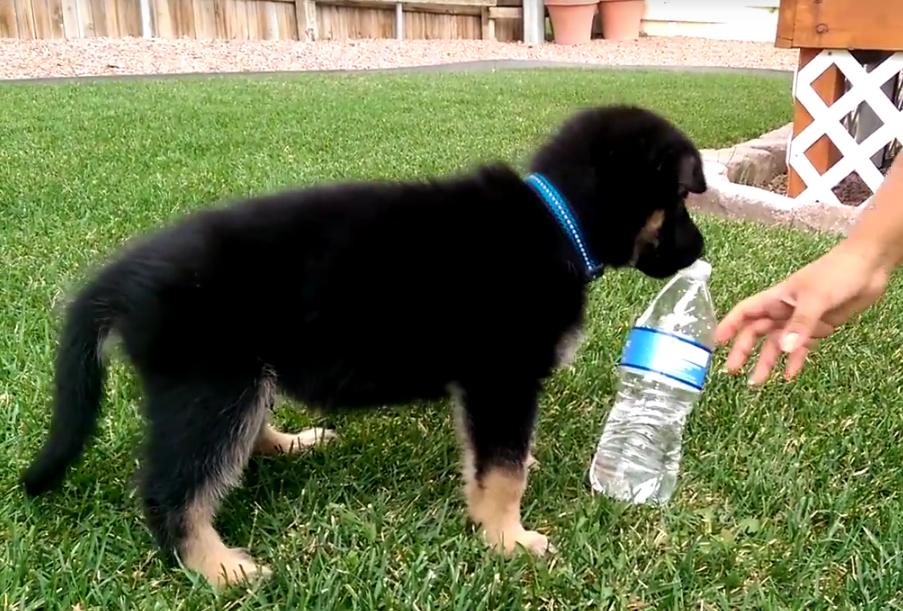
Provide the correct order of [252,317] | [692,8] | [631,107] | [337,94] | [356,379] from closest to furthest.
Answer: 1. [252,317]
2. [356,379]
3. [631,107]
4. [337,94]
5. [692,8]

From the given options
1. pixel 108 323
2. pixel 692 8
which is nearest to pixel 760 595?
pixel 108 323

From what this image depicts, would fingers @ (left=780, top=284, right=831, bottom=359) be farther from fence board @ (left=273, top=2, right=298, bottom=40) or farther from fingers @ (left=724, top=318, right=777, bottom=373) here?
fence board @ (left=273, top=2, right=298, bottom=40)

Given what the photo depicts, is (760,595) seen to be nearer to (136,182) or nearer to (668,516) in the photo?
(668,516)

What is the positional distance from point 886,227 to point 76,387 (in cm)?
195

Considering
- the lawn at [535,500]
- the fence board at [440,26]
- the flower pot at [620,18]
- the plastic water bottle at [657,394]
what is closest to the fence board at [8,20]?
the fence board at [440,26]

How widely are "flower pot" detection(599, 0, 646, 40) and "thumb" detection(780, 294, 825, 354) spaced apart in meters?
21.1

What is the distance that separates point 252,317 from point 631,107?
53.1 inches

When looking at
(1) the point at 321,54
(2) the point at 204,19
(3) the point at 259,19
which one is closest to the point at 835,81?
(1) the point at 321,54

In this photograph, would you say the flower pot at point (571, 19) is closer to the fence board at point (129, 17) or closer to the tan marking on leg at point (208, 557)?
the fence board at point (129, 17)

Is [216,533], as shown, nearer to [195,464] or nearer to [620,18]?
[195,464]

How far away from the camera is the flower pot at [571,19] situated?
21250 mm

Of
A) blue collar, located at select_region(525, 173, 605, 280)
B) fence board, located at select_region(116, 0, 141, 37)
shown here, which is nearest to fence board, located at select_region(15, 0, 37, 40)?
fence board, located at select_region(116, 0, 141, 37)

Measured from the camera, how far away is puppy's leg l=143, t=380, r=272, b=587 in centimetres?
221

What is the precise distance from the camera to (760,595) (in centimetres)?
224
